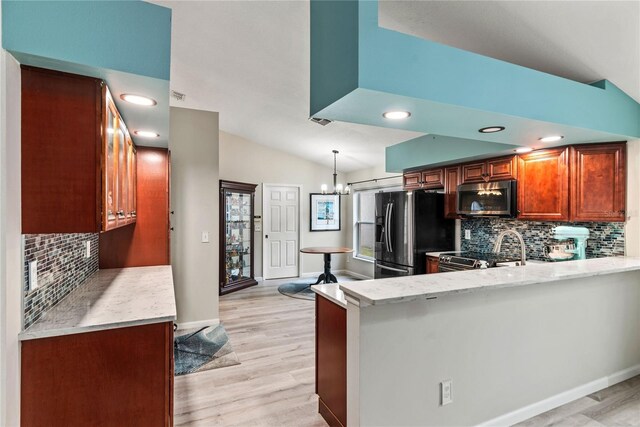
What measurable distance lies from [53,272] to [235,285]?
422cm

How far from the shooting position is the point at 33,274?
1.53 metres

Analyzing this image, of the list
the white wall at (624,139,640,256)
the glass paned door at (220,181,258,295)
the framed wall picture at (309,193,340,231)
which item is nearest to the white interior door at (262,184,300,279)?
the framed wall picture at (309,193,340,231)

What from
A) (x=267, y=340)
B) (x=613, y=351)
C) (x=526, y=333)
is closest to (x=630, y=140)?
(x=613, y=351)

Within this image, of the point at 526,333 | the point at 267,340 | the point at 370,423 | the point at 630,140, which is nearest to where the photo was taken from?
the point at 370,423

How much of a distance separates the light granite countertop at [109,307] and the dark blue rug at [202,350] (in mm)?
966

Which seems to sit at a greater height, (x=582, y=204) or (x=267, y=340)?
(x=582, y=204)

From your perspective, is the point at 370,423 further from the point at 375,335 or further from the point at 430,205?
the point at 430,205

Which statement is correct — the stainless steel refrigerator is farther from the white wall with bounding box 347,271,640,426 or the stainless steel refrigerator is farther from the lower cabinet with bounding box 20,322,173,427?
the lower cabinet with bounding box 20,322,173,427

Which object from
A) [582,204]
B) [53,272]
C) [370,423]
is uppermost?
[582,204]

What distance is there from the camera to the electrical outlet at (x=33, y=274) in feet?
4.94

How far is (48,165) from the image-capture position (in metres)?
1.46

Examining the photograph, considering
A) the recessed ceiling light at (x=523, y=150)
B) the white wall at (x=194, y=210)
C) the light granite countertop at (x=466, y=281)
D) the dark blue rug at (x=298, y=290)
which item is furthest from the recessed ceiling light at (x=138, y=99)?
the dark blue rug at (x=298, y=290)

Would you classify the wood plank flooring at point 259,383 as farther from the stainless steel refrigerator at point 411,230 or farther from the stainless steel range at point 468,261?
the stainless steel range at point 468,261

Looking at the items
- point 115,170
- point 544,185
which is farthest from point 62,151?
point 544,185
